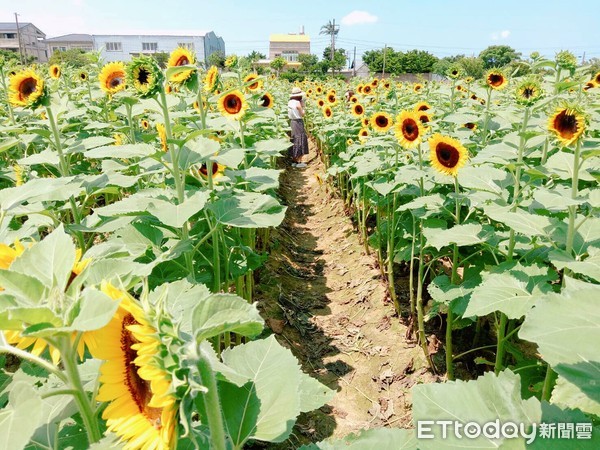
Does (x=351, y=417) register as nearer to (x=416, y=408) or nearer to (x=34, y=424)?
(x=416, y=408)

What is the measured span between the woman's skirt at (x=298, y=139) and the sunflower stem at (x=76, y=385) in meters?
11.3

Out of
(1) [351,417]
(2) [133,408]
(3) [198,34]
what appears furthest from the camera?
(3) [198,34]

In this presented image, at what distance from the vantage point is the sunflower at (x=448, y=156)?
3.36 meters

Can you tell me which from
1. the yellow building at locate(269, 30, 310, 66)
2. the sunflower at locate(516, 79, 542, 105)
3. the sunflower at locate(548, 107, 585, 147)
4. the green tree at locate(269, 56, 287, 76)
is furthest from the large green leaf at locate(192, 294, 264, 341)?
the yellow building at locate(269, 30, 310, 66)

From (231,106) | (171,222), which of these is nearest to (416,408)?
(171,222)

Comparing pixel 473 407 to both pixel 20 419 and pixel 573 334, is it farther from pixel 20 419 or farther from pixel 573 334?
pixel 20 419

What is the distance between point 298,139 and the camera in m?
12.3

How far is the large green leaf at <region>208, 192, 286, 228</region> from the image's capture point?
2502 mm

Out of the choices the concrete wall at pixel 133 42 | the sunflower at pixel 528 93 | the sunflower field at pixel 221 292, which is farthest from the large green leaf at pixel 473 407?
the concrete wall at pixel 133 42

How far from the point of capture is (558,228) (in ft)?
7.96

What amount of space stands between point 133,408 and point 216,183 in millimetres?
2865

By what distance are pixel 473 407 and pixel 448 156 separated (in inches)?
108

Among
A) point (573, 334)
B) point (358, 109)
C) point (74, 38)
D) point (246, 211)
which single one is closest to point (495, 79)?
point (358, 109)

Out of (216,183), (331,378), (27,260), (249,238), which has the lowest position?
(331,378)
